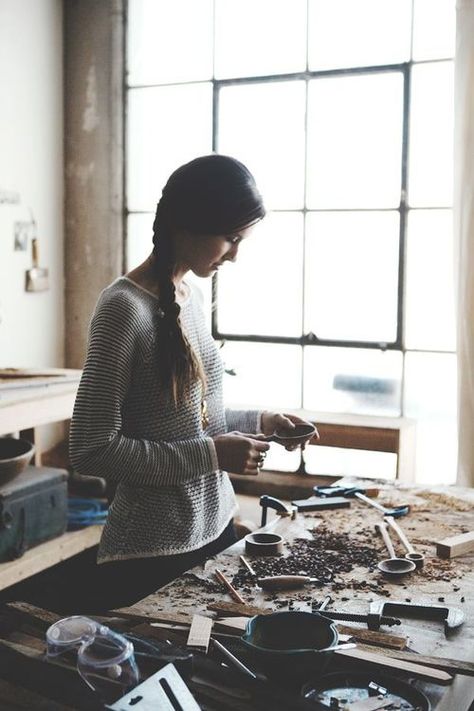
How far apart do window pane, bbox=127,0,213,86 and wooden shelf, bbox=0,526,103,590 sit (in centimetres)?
226

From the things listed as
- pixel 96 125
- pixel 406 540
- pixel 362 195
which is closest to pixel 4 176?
pixel 96 125

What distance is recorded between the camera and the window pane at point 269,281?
3.91 meters

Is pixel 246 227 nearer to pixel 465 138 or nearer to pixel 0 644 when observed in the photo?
pixel 0 644

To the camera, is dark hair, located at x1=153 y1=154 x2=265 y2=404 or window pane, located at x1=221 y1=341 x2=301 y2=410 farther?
window pane, located at x1=221 y1=341 x2=301 y2=410

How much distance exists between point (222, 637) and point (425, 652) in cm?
34

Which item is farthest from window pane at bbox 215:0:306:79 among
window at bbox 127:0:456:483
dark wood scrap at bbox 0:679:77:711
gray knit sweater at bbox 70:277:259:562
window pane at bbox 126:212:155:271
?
dark wood scrap at bbox 0:679:77:711

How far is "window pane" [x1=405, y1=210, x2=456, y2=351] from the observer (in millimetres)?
3588

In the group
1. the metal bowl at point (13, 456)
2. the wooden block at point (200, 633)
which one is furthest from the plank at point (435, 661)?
the metal bowl at point (13, 456)

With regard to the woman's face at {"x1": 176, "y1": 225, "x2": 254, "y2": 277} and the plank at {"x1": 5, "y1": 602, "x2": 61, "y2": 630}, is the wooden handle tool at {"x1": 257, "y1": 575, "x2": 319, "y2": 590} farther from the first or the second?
the woman's face at {"x1": 176, "y1": 225, "x2": 254, "y2": 277}

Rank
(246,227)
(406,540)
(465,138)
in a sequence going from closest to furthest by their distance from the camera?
1. (246,227)
2. (406,540)
3. (465,138)

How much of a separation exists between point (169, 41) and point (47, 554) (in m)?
2.54

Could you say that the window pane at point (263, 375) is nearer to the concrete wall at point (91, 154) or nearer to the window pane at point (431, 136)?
the concrete wall at point (91, 154)

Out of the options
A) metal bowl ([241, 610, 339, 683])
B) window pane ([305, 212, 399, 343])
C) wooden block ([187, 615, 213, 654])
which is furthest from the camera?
window pane ([305, 212, 399, 343])

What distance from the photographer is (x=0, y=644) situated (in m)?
1.27
